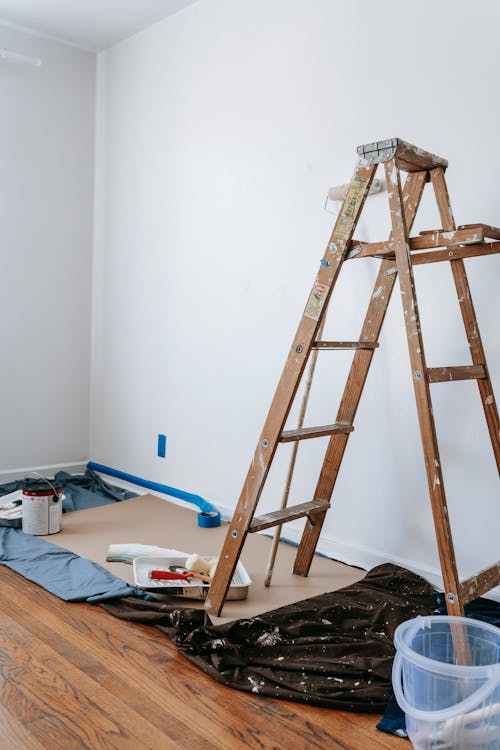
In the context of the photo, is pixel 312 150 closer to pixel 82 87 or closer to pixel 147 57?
pixel 147 57

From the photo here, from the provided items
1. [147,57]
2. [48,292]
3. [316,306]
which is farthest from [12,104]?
A: [316,306]

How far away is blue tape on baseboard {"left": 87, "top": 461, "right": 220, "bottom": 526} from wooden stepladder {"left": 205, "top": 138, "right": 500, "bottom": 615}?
1.00m

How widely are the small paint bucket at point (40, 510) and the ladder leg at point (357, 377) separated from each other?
1.10 meters

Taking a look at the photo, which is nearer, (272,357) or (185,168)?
(272,357)

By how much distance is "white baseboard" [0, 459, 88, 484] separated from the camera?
13.1 feet

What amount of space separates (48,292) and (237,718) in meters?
2.93

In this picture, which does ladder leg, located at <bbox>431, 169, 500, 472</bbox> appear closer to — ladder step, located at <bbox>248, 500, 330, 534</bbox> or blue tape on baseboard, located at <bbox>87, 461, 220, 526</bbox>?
ladder step, located at <bbox>248, 500, 330, 534</bbox>

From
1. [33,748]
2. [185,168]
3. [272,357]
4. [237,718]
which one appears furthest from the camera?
[185,168]

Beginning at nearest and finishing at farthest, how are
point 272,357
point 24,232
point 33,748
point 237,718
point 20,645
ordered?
point 33,748 < point 237,718 < point 20,645 < point 272,357 < point 24,232

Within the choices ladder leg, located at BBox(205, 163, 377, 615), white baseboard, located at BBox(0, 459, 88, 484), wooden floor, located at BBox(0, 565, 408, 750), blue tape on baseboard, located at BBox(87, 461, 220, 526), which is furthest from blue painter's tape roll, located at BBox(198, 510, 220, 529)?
white baseboard, located at BBox(0, 459, 88, 484)

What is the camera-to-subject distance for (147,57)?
3.85 m

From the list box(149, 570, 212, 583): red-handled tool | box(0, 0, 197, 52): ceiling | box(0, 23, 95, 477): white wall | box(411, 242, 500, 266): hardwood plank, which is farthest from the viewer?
box(0, 23, 95, 477): white wall

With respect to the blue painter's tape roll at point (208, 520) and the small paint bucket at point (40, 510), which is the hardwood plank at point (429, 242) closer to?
the blue painter's tape roll at point (208, 520)

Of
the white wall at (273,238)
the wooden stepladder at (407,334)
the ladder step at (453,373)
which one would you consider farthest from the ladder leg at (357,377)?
the ladder step at (453,373)
